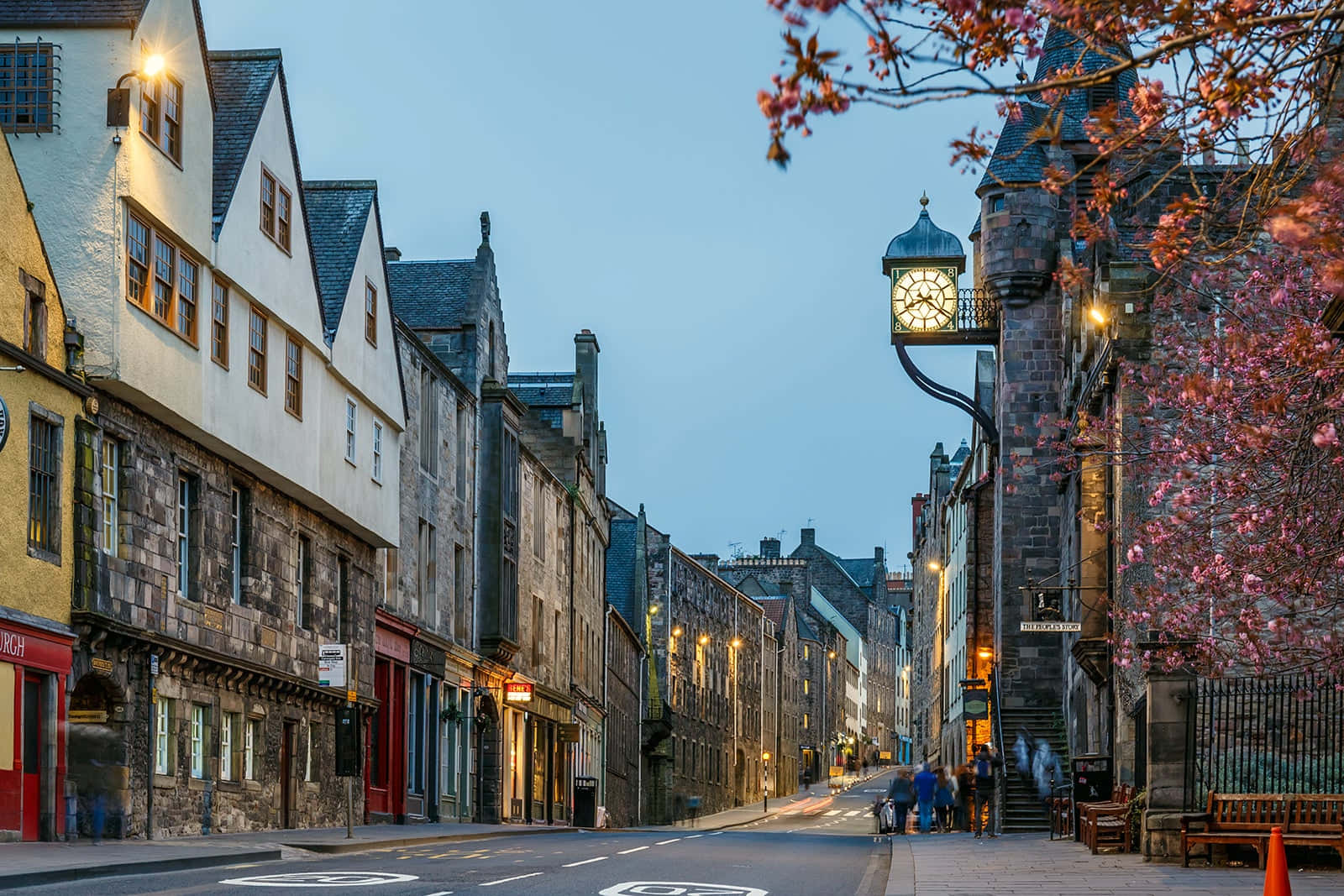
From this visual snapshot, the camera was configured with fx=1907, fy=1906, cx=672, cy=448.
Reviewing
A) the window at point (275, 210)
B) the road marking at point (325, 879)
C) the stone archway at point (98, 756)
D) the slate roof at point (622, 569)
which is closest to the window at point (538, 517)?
the window at point (275, 210)

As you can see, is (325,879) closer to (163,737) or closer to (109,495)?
(109,495)

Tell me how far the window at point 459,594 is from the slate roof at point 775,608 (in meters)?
68.6

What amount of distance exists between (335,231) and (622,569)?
4470 cm

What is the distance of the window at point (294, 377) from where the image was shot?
1304 inches

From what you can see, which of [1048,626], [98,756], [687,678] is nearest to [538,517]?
[1048,626]

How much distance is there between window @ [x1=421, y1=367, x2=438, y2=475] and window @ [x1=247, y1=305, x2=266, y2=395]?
36.3ft

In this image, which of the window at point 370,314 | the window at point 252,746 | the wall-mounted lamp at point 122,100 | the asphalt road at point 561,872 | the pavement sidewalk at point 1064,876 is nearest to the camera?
the asphalt road at point 561,872

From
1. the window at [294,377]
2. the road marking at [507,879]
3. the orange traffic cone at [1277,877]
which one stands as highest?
the window at [294,377]

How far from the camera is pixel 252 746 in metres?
32.0

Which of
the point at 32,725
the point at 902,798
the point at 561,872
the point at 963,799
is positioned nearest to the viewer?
the point at 561,872

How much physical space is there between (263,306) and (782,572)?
364 ft

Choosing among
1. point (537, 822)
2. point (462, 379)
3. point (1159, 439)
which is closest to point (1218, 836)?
point (1159, 439)

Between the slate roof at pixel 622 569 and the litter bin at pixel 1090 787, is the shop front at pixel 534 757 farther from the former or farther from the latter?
the litter bin at pixel 1090 787

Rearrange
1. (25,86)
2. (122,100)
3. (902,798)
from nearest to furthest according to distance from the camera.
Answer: (122,100), (25,86), (902,798)
